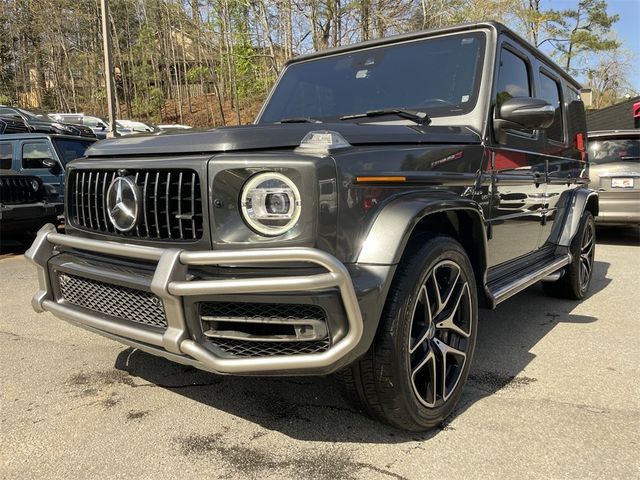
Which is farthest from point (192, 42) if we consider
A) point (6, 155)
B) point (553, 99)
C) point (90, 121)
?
point (553, 99)

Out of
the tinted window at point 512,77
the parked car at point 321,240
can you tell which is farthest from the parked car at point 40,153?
the tinted window at point 512,77

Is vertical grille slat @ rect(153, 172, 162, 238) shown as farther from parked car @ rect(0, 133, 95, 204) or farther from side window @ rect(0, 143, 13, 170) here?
side window @ rect(0, 143, 13, 170)

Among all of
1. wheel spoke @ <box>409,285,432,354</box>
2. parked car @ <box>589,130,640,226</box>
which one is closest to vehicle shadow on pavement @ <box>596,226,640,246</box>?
parked car @ <box>589,130,640,226</box>

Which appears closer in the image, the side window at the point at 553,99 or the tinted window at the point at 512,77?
the tinted window at the point at 512,77

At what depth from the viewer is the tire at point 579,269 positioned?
4570 mm

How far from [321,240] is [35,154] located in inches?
330

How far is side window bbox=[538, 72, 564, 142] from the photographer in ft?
13.6

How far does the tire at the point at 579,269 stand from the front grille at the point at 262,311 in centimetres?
332

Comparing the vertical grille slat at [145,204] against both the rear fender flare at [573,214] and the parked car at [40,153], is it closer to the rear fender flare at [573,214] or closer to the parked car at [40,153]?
the rear fender flare at [573,214]

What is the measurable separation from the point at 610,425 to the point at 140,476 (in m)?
2.12

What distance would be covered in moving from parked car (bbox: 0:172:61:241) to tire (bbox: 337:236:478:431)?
654cm

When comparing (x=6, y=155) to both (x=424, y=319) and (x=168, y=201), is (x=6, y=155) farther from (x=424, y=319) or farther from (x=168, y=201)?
(x=424, y=319)

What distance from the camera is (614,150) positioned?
7.86 m

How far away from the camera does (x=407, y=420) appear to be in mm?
2250
